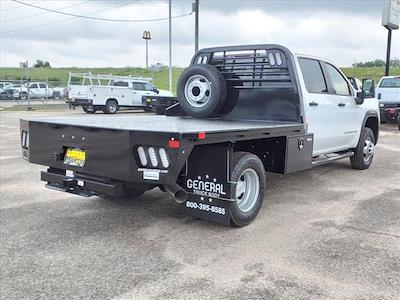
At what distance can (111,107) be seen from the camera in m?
25.8

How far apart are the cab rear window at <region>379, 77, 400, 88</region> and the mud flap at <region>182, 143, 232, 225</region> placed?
56.8 feet

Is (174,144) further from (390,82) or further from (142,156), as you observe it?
(390,82)

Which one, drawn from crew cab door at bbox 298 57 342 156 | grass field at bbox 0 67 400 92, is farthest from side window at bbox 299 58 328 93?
grass field at bbox 0 67 400 92

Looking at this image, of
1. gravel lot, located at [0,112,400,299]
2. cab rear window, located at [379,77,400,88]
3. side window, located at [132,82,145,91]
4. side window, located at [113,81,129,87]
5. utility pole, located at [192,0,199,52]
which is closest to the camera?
gravel lot, located at [0,112,400,299]

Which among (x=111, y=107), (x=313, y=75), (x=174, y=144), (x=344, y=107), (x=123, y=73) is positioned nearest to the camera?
(x=174, y=144)

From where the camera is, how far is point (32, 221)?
555 centimetres

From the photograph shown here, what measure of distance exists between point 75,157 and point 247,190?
1.95m

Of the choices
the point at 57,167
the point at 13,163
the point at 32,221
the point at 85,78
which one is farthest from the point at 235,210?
the point at 85,78

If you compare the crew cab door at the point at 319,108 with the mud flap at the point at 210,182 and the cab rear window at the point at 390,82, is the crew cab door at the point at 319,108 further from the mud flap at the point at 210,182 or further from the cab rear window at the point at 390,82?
the cab rear window at the point at 390,82

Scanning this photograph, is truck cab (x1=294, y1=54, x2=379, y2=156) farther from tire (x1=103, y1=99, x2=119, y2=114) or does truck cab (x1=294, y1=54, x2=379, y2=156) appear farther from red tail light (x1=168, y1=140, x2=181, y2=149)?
tire (x1=103, y1=99, x2=119, y2=114)

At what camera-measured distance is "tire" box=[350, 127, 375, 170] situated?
8656 millimetres

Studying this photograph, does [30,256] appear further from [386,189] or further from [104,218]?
[386,189]

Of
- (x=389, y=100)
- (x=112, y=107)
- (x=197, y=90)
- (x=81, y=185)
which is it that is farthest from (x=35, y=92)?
(x=81, y=185)

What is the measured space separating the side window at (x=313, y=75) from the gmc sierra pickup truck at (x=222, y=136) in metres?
0.02
